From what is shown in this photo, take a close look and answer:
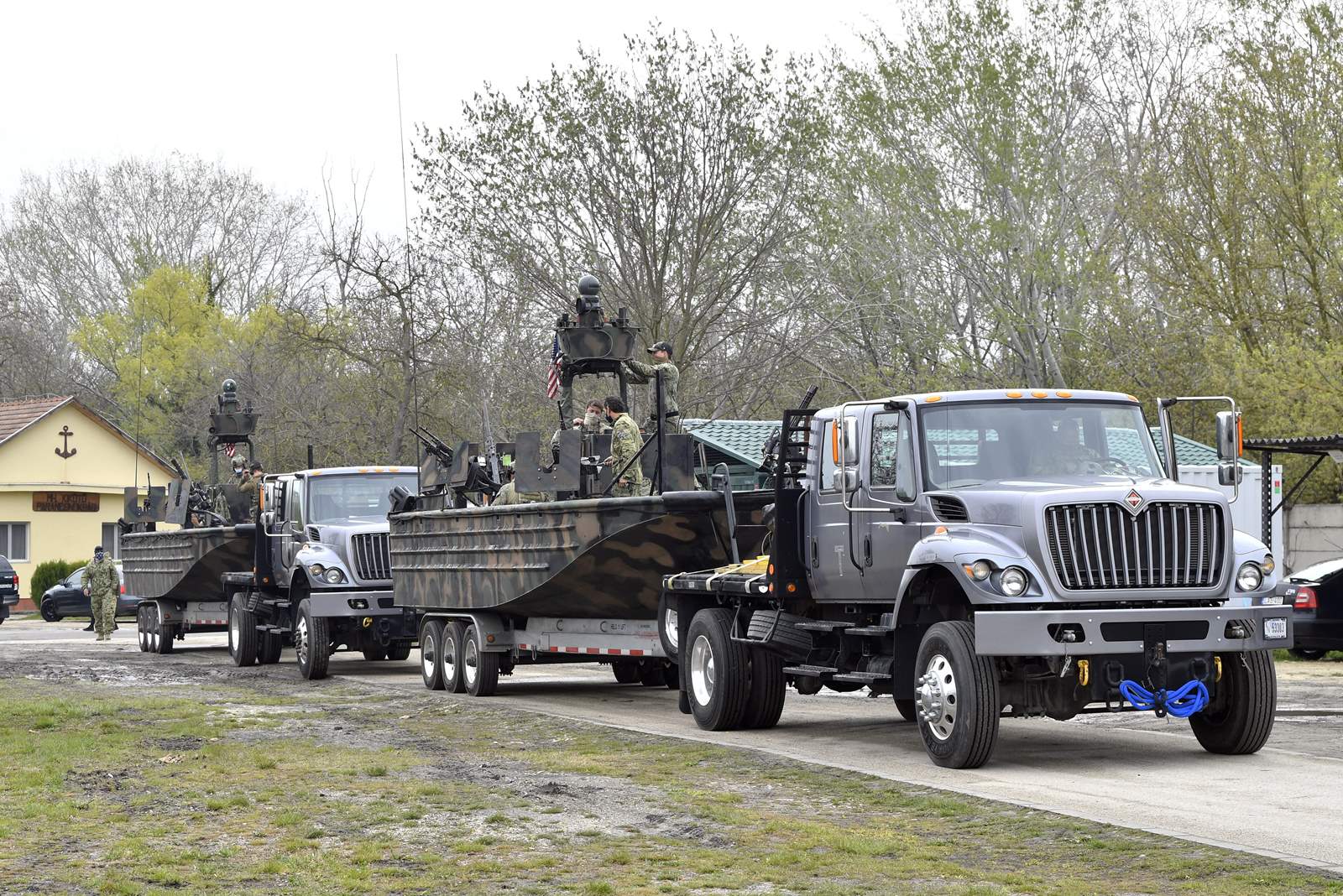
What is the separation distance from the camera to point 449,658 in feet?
63.8

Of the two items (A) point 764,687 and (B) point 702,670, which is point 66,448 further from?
(A) point 764,687

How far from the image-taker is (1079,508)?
11414mm

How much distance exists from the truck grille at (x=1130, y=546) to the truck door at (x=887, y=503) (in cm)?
111

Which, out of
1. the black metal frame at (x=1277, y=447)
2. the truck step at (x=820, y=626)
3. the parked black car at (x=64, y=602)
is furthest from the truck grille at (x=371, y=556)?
the parked black car at (x=64, y=602)

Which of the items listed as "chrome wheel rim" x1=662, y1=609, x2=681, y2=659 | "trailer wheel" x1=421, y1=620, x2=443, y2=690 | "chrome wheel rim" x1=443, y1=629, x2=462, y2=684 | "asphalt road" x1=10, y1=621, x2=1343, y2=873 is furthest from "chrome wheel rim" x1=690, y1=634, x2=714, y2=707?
"trailer wheel" x1=421, y1=620, x2=443, y2=690

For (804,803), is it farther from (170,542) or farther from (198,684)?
(170,542)

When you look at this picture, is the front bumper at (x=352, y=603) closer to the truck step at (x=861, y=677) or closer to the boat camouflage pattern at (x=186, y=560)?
the boat camouflage pattern at (x=186, y=560)

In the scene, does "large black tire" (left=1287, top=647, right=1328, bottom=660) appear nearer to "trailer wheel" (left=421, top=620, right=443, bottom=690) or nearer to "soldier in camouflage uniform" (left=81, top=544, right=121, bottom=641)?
"trailer wheel" (left=421, top=620, right=443, bottom=690)

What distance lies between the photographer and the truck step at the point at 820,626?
1323 centimetres

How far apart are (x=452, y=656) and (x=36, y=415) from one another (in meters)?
37.5

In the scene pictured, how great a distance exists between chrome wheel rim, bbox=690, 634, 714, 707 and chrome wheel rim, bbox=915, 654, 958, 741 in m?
2.84

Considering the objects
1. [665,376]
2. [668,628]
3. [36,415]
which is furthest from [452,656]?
[36,415]

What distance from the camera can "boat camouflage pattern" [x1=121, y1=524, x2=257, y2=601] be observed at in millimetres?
25297

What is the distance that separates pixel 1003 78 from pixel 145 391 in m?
32.5
